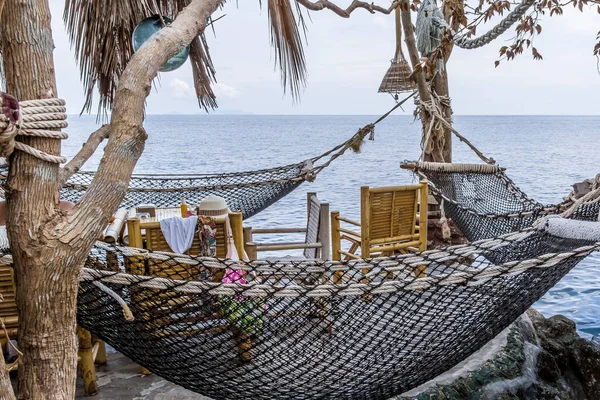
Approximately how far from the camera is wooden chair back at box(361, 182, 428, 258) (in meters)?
3.18

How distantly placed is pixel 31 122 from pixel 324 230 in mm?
2242

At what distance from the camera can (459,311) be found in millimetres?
1753

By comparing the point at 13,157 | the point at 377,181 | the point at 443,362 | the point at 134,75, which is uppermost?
the point at 134,75

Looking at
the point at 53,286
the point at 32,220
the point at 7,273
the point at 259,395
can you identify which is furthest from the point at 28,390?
the point at 7,273

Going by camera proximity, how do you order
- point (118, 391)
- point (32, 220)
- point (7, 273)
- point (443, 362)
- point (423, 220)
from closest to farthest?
point (32, 220) → point (443, 362) → point (7, 273) → point (118, 391) → point (423, 220)

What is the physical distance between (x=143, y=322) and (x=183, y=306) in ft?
0.39

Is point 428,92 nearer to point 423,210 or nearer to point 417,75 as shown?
point 417,75

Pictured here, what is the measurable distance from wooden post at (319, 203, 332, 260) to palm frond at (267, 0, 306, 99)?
1.33 meters

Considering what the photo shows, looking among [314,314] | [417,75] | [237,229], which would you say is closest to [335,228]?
[237,229]

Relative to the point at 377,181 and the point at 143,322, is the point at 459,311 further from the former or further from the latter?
the point at 377,181

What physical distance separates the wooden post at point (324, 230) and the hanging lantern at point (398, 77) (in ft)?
6.72

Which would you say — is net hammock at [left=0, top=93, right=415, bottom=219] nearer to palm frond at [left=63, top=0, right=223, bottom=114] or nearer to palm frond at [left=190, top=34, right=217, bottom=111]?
palm frond at [left=190, top=34, right=217, bottom=111]

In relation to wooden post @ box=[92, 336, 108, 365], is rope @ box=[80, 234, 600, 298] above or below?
above

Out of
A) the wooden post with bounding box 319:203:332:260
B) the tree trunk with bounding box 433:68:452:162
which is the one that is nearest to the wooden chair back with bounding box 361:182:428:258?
the wooden post with bounding box 319:203:332:260
